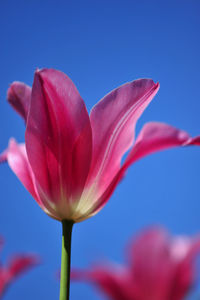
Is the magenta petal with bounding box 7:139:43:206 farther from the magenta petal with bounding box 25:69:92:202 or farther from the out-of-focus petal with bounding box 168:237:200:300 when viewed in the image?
the out-of-focus petal with bounding box 168:237:200:300

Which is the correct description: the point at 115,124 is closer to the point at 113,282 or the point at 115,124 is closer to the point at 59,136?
the point at 59,136

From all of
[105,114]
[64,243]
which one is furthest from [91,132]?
[64,243]

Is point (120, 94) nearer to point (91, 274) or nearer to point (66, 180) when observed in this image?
point (66, 180)

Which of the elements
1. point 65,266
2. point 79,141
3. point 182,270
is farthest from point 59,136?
point 182,270

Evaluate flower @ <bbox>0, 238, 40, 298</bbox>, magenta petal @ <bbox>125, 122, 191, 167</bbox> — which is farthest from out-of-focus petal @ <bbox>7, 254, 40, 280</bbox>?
magenta petal @ <bbox>125, 122, 191, 167</bbox>

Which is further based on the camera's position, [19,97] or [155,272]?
[19,97]
